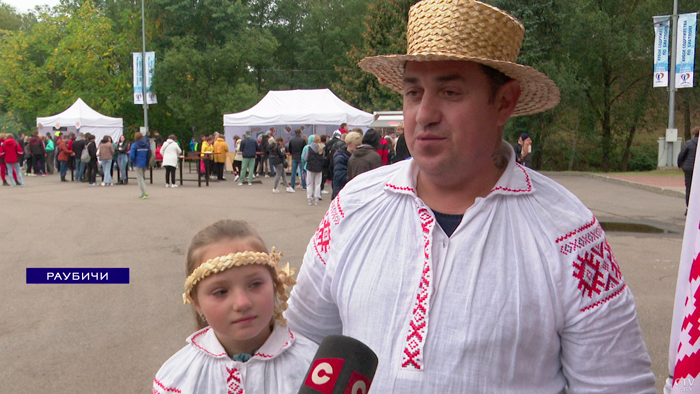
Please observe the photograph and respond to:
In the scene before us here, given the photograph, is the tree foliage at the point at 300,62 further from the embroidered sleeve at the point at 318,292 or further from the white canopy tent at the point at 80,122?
the embroidered sleeve at the point at 318,292

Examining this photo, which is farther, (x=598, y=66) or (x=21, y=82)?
(x=21, y=82)

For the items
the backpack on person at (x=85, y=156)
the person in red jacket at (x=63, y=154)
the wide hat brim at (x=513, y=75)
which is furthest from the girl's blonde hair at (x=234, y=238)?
the person in red jacket at (x=63, y=154)

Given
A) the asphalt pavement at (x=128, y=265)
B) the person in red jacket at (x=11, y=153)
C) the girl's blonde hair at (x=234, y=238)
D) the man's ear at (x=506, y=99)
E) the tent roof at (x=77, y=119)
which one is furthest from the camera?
the tent roof at (x=77, y=119)

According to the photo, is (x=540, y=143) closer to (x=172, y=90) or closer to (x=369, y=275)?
(x=172, y=90)

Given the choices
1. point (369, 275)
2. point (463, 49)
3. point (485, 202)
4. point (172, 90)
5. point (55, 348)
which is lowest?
point (55, 348)

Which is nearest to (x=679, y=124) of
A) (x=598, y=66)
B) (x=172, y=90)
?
(x=598, y=66)

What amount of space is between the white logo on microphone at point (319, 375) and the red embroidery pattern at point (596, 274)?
0.87 meters

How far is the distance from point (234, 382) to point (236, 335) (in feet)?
0.53

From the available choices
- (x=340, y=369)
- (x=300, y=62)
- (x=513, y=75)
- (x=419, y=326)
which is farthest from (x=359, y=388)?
(x=300, y=62)

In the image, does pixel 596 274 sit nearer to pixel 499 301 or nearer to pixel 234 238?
pixel 499 301

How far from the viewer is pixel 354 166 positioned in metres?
9.81

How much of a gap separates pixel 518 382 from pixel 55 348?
442cm

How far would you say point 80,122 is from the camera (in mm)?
29266

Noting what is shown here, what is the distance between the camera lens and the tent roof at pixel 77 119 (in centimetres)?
2928
